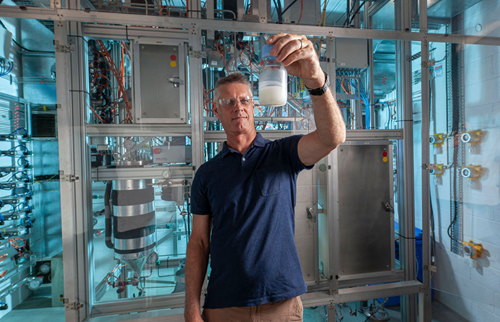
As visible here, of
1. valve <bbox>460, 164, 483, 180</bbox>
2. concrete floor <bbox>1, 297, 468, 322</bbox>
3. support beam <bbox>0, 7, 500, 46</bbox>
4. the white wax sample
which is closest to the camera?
the white wax sample

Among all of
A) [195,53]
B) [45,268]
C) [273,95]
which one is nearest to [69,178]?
[195,53]

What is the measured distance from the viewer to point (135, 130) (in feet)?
5.64

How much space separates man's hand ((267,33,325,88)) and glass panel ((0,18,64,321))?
3.03 metres

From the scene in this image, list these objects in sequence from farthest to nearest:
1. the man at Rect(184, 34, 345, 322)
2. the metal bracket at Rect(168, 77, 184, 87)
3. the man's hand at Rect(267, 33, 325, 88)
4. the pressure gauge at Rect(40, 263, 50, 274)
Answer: the pressure gauge at Rect(40, 263, 50, 274)
the metal bracket at Rect(168, 77, 184, 87)
the man at Rect(184, 34, 345, 322)
the man's hand at Rect(267, 33, 325, 88)

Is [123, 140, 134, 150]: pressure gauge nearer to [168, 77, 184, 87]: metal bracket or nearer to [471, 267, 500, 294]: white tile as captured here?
[168, 77, 184, 87]: metal bracket

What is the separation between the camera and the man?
106cm

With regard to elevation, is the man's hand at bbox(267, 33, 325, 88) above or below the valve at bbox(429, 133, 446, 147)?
above

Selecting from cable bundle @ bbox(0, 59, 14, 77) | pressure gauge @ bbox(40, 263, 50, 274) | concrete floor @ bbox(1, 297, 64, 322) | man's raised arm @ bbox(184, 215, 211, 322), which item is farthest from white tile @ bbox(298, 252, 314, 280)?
cable bundle @ bbox(0, 59, 14, 77)

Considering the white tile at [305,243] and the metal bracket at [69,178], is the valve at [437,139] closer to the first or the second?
the white tile at [305,243]

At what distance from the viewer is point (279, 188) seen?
3.65ft

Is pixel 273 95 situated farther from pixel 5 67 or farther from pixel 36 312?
pixel 36 312

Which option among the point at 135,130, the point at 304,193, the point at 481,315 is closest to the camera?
the point at 135,130

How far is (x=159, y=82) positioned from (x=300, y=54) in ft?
4.16

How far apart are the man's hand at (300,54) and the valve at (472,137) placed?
4.86 feet
